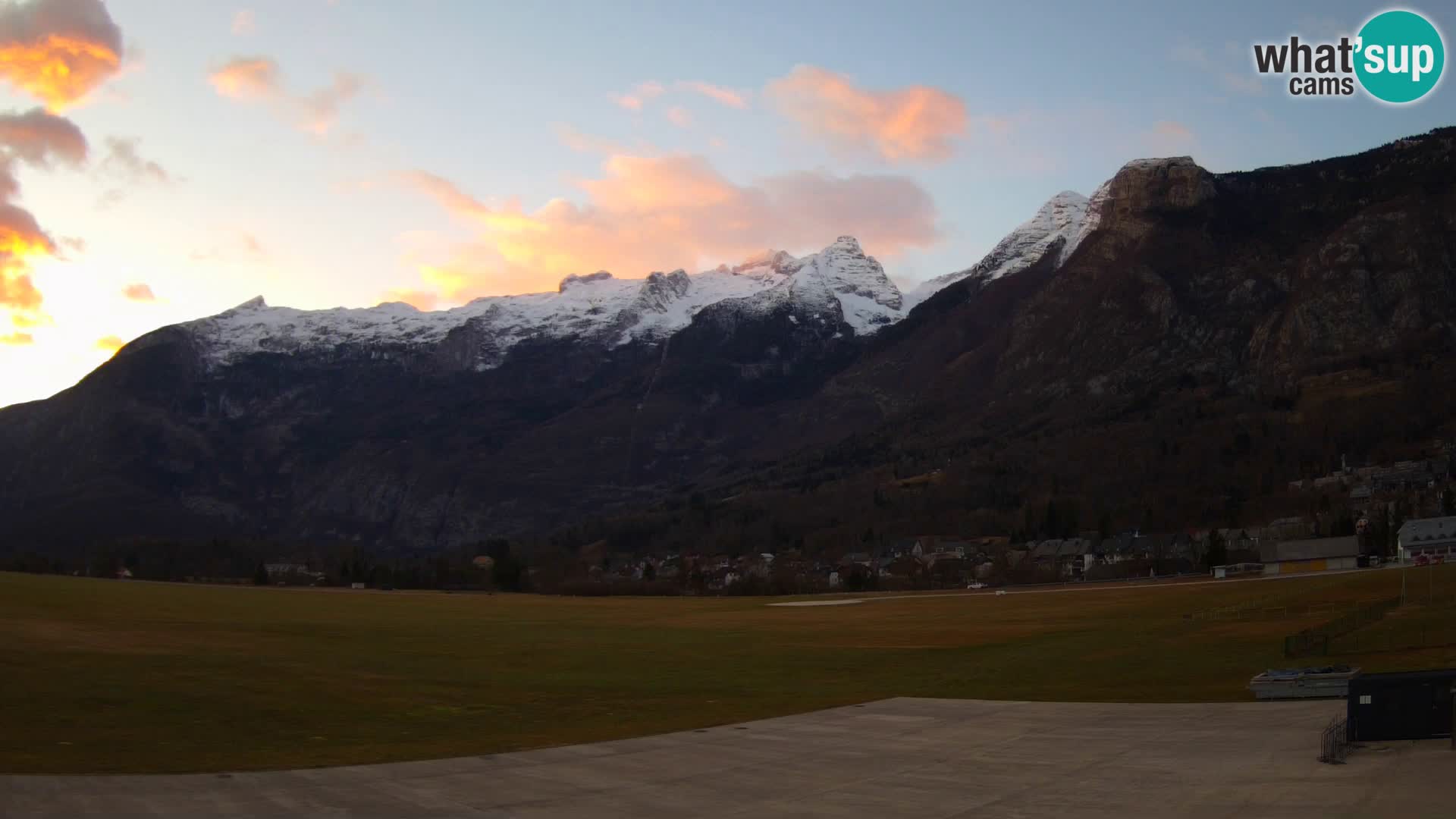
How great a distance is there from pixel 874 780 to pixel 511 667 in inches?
1299

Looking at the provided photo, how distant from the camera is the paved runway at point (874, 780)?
2797cm

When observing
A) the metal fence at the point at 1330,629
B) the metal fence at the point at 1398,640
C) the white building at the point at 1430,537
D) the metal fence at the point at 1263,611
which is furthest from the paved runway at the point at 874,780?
the white building at the point at 1430,537

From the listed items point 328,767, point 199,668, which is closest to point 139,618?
point 199,668

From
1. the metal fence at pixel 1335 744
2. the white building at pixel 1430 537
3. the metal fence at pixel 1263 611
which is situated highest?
the white building at pixel 1430 537

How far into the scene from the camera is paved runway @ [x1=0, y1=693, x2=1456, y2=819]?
91.8ft

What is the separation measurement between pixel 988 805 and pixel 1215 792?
5618 millimetres

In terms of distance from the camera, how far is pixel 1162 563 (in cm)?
16962

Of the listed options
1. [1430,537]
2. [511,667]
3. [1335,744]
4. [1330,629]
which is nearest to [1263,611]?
[1330,629]

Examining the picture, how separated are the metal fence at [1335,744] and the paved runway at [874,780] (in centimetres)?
42

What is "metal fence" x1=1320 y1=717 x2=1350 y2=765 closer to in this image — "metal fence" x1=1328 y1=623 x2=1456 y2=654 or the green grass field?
the green grass field

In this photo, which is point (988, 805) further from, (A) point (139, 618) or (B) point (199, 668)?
(A) point (139, 618)

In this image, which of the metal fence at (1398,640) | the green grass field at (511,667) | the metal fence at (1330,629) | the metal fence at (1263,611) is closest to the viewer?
the green grass field at (511,667)

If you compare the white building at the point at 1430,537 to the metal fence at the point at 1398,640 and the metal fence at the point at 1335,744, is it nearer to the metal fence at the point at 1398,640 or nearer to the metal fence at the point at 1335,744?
the metal fence at the point at 1398,640

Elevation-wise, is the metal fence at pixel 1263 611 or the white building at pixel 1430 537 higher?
the white building at pixel 1430 537
